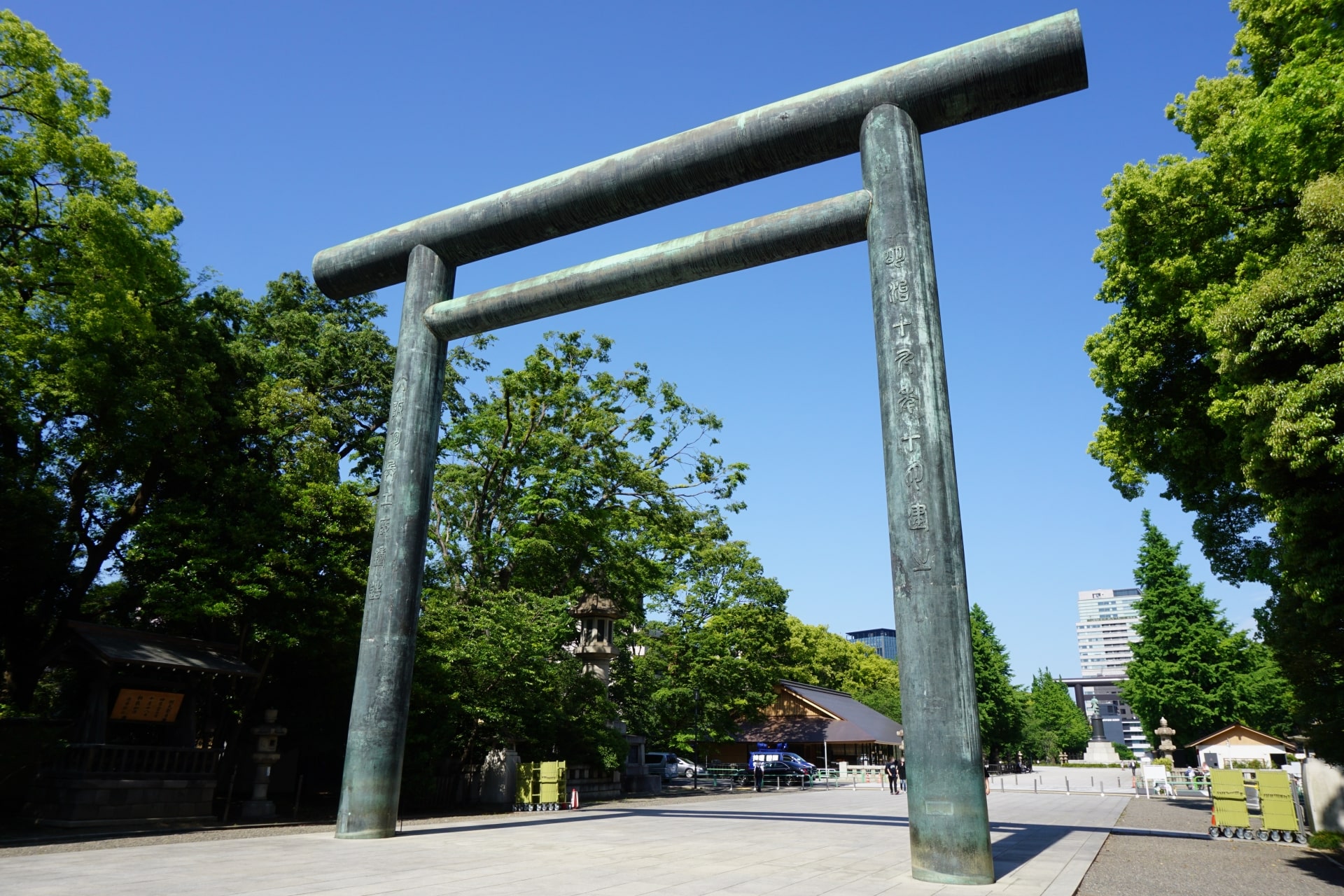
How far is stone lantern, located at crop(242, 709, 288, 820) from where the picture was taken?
52.5 ft

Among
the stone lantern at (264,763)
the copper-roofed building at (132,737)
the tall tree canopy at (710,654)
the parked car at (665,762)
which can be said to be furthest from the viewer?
the parked car at (665,762)

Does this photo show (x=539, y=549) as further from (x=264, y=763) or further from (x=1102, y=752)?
(x=1102, y=752)

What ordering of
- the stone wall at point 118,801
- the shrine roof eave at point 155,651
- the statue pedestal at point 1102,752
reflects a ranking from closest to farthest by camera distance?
1. the stone wall at point 118,801
2. the shrine roof eave at point 155,651
3. the statue pedestal at point 1102,752

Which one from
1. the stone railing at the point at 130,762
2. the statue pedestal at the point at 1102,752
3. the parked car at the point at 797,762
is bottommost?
the statue pedestal at the point at 1102,752

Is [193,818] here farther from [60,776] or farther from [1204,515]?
[1204,515]

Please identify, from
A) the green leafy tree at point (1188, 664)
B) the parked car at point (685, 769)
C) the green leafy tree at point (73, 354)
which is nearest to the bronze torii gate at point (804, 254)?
the green leafy tree at point (73, 354)

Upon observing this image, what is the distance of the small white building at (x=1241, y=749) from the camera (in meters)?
27.0

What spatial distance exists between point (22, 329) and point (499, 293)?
820 centimetres

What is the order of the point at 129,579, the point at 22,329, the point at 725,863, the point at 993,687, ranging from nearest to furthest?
the point at 725,863
the point at 22,329
the point at 129,579
the point at 993,687

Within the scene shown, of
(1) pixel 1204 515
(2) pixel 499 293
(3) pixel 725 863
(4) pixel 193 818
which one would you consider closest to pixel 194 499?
(4) pixel 193 818

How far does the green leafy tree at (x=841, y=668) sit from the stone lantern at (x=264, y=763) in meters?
37.2

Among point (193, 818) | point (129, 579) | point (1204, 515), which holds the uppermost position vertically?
point (1204, 515)

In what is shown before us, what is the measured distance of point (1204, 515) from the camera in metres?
15.7

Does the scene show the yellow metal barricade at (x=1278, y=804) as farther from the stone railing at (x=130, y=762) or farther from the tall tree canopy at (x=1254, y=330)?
the stone railing at (x=130, y=762)
